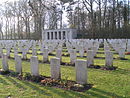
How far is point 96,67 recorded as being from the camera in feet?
25.7

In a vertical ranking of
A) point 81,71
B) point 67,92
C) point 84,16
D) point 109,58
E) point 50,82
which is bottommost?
point 67,92

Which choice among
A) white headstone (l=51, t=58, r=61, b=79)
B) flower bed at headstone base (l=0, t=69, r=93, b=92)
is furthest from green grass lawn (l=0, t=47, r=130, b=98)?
white headstone (l=51, t=58, r=61, b=79)

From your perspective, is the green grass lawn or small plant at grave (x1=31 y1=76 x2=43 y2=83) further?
small plant at grave (x1=31 y1=76 x2=43 y2=83)

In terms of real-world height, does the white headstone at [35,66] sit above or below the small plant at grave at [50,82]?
above

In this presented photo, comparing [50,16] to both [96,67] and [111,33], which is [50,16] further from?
[96,67]

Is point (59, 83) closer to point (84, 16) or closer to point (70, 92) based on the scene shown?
point (70, 92)

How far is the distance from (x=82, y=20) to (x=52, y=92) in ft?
123

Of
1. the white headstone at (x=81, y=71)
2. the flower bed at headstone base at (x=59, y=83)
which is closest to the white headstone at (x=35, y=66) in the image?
the flower bed at headstone base at (x=59, y=83)

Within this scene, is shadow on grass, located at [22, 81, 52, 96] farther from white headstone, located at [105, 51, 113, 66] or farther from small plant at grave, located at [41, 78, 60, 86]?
white headstone, located at [105, 51, 113, 66]

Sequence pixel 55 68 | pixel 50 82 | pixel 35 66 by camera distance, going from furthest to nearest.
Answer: pixel 35 66
pixel 55 68
pixel 50 82

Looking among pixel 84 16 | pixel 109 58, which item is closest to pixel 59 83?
pixel 109 58

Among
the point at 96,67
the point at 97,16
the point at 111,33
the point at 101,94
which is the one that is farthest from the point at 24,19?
the point at 101,94

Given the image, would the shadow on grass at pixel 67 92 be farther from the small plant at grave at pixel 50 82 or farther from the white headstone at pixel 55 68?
the white headstone at pixel 55 68

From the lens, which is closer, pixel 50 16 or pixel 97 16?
pixel 97 16
